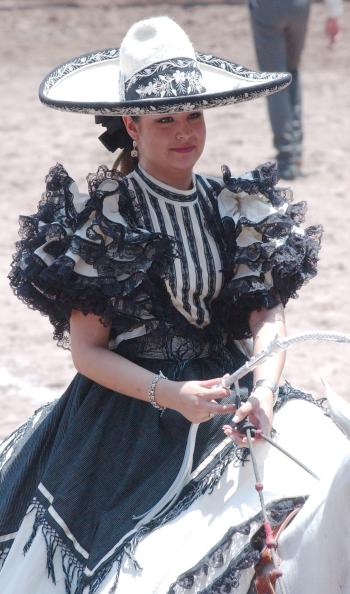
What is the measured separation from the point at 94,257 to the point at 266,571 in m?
0.93

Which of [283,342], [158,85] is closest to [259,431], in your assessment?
[283,342]

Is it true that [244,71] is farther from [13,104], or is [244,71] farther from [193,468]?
[13,104]

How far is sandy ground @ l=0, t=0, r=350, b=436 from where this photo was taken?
21.0ft

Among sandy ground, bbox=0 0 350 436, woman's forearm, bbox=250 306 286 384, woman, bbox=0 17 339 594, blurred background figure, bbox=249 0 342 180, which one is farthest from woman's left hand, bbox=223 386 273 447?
blurred background figure, bbox=249 0 342 180

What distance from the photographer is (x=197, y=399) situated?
3.25 metres

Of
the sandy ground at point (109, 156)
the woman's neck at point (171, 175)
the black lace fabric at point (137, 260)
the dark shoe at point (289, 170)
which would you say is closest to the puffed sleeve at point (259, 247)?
the black lace fabric at point (137, 260)

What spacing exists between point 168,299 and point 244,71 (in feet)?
2.26

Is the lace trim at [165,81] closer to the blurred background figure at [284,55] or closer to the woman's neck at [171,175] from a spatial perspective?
the woman's neck at [171,175]

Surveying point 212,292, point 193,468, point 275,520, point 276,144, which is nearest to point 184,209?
point 212,292

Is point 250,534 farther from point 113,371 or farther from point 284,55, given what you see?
point 284,55

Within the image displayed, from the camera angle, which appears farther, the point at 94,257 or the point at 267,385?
the point at 94,257

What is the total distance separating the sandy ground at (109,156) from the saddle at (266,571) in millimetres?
2723

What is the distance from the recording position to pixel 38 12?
534 inches

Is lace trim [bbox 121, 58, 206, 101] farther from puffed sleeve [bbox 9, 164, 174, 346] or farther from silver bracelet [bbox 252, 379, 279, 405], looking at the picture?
silver bracelet [bbox 252, 379, 279, 405]
